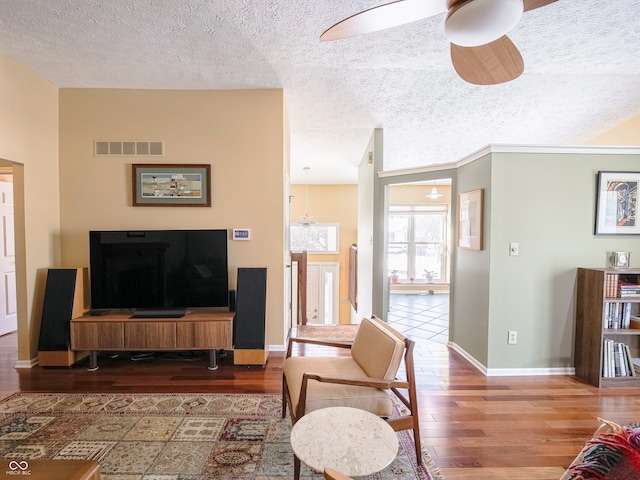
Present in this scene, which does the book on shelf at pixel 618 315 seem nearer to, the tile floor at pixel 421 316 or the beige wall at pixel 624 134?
the tile floor at pixel 421 316

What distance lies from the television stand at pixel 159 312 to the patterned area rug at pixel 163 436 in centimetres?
78

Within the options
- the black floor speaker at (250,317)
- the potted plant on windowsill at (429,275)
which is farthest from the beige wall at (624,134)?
the black floor speaker at (250,317)

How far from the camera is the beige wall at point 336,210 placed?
9.02 m

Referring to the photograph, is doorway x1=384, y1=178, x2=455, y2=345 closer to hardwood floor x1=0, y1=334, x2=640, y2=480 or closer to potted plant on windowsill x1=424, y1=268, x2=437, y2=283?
potted plant on windowsill x1=424, y1=268, x2=437, y2=283

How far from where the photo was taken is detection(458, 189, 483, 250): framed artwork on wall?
127 inches

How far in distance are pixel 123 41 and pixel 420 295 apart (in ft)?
24.4

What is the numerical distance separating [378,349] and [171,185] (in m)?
2.82

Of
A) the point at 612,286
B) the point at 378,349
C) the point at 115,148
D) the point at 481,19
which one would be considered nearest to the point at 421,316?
the point at 612,286

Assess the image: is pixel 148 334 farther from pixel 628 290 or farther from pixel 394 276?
pixel 394 276

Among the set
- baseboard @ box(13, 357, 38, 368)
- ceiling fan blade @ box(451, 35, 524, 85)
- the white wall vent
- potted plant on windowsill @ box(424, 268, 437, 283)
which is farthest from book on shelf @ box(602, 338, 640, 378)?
baseboard @ box(13, 357, 38, 368)

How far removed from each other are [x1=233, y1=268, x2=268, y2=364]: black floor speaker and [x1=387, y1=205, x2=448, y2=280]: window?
570 cm

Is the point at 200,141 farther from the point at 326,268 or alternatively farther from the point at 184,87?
the point at 326,268

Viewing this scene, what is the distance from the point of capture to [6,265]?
4.34 m

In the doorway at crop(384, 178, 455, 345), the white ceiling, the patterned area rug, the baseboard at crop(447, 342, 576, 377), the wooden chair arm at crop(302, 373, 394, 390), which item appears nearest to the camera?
the wooden chair arm at crop(302, 373, 394, 390)
